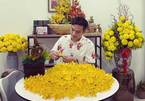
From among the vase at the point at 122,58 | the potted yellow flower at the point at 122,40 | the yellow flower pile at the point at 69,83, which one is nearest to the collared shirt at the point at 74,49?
the potted yellow flower at the point at 122,40

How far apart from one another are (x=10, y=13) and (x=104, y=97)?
221cm

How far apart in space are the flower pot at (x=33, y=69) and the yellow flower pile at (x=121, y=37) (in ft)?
4.62

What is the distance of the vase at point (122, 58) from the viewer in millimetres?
3237

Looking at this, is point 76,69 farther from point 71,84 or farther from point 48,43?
point 48,43

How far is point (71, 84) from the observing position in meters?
1.78

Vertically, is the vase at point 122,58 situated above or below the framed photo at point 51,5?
below

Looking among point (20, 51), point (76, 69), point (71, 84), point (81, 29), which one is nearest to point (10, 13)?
point (20, 51)

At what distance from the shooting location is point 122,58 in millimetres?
3293

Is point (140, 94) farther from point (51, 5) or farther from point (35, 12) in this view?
point (35, 12)

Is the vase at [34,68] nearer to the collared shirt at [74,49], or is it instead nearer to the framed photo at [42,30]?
the collared shirt at [74,49]

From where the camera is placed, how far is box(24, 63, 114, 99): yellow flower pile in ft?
5.63

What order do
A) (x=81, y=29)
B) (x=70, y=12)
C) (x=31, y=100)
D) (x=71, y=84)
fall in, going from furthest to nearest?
(x=70, y=12), (x=81, y=29), (x=71, y=84), (x=31, y=100)

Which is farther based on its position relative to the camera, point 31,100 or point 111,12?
point 111,12

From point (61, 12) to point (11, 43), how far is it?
29.5 inches
